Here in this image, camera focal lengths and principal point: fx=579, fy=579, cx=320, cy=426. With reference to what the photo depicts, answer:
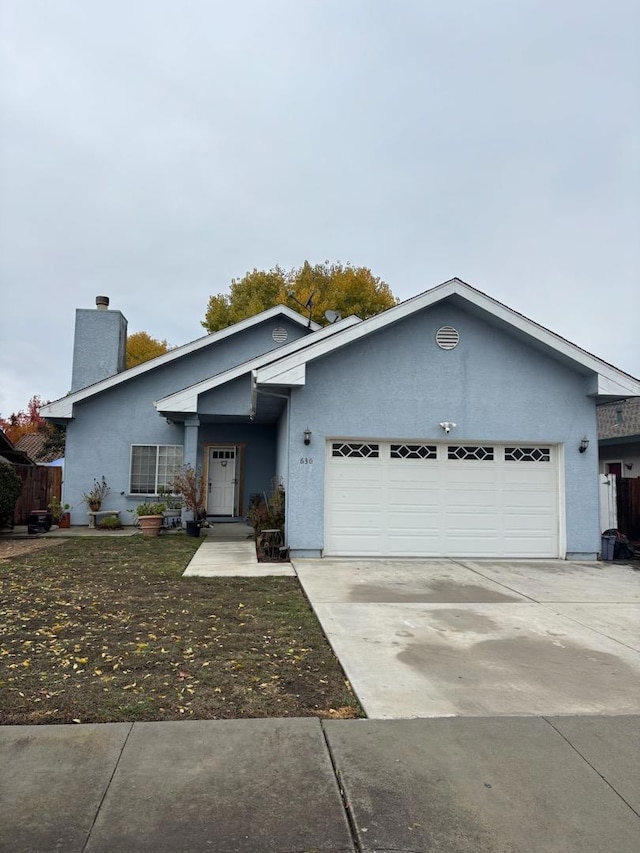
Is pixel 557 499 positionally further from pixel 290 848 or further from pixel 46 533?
pixel 46 533

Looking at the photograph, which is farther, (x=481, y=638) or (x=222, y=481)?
(x=222, y=481)

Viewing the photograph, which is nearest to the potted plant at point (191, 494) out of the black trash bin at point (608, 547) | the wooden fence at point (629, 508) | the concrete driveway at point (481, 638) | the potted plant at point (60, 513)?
the potted plant at point (60, 513)

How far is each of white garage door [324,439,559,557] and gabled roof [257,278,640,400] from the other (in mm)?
1602

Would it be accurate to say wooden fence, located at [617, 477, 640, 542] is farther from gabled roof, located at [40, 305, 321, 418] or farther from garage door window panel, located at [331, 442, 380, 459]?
gabled roof, located at [40, 305, 321, 418]

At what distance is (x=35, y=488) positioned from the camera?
16.9 metres

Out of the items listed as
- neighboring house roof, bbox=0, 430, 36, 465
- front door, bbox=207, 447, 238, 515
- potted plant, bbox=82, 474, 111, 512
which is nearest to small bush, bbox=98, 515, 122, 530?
potted plant, bbox=82, 474, 111, 512

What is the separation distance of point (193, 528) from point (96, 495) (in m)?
3.50

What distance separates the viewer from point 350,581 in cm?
853

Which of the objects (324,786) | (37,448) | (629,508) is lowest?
(324,786)

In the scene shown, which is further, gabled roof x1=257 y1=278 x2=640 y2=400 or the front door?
the front door

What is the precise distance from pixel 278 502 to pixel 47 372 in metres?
33.9

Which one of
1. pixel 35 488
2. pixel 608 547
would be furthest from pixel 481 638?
pixel 35 488

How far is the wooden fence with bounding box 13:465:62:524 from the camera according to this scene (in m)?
16.3

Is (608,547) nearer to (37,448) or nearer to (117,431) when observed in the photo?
(117,431)
